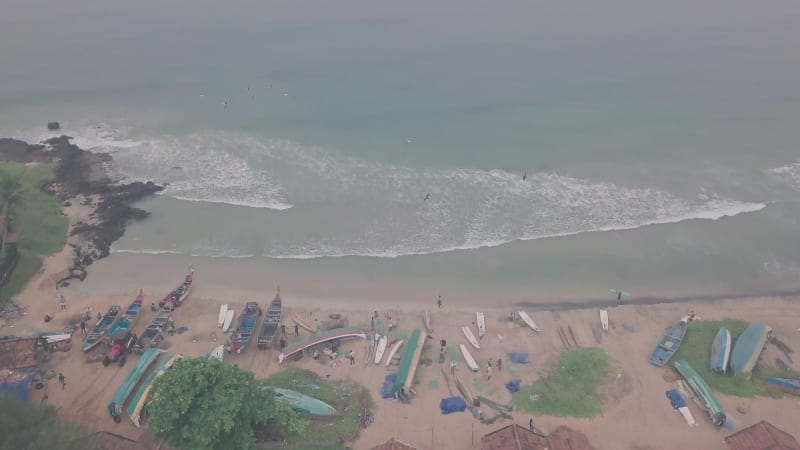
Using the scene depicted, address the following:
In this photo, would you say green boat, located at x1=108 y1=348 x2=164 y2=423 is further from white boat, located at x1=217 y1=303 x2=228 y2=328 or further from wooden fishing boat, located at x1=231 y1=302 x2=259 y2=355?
wooden fishing boat, located at x1=231 y1=302 x2=259 y2=355

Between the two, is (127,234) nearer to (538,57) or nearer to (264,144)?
(264,144)

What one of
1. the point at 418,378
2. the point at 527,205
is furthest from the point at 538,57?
the point at 418,378

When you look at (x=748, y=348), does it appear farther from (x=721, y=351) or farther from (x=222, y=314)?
(x=222, y=314)

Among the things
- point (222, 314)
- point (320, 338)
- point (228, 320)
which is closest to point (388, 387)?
point (320, 338)

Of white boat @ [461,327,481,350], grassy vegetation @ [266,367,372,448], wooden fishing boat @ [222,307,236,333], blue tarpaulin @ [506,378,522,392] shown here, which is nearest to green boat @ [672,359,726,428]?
blue tarpaulin @ [506,378,522,392]

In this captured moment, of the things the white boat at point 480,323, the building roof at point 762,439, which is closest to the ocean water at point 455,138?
the white boat at point 480,323

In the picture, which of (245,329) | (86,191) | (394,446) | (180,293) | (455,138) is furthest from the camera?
(455,138)
